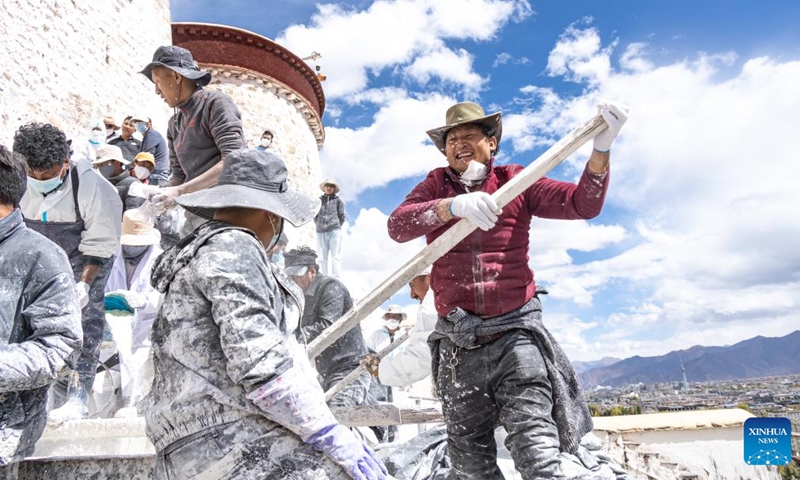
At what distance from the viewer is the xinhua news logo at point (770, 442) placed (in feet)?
20.7

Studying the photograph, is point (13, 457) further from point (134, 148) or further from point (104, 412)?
point (134, 148)

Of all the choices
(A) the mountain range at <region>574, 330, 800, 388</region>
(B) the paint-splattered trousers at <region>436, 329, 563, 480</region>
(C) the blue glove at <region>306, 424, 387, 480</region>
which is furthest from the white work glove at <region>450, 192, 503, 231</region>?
(A) the mountain range at <region>574, 330, 800, 388</region>

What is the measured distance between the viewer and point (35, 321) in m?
2.15

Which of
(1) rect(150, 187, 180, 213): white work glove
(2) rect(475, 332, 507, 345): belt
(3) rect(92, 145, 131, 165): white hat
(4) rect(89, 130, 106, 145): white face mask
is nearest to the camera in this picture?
(2) rect(475, 332, 507, 345): belt

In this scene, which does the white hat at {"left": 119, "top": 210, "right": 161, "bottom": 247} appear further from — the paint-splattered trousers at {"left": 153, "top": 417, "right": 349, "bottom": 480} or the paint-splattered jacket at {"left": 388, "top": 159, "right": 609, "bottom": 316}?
the paint-splattered trousers at {"left": 153, "top": 417, "right": 349, "bottom": 480}

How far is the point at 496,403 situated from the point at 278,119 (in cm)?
1629

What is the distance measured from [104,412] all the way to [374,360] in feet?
6.08

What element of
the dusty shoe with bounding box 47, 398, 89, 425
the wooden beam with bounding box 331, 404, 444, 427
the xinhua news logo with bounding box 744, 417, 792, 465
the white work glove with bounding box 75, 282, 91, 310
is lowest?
the xinhua news logo with bounding box 744, 417, 792, 465

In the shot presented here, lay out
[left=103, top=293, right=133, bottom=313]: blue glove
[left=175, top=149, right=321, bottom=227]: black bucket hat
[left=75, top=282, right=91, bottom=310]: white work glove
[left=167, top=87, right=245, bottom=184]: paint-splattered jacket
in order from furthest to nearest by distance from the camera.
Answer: [left=103, top=293, right=133, bottom=313]: blue glove
[left=75, top=282, right=91, bottom=310]: white work glove
[left=167, top=87, right=245, bottom=184]: paint-splattered jacket
[left=175, top=149, right=321, bottom=227]: black bucket hat

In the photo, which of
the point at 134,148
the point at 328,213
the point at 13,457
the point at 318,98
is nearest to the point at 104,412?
the point at 13,457

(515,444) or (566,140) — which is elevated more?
(566,140)

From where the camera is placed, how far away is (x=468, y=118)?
2.65 metres

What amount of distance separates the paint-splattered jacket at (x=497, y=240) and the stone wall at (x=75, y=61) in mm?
7786

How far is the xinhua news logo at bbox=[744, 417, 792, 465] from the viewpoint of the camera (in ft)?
20.7
